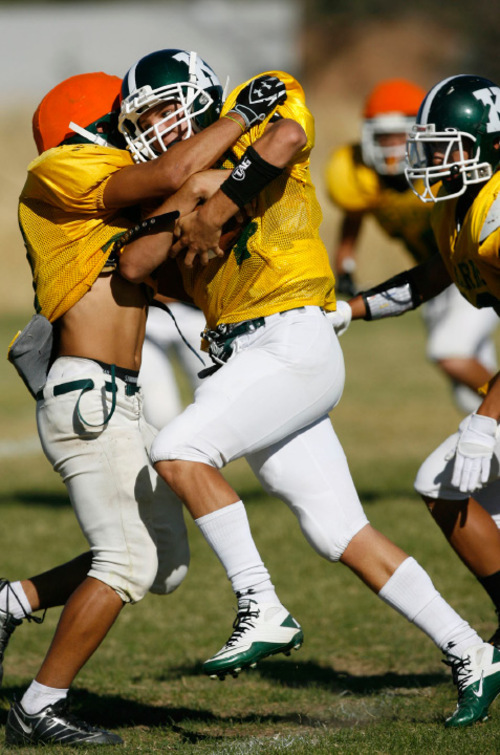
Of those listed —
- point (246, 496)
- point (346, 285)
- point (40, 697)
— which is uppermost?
point (346, 285)

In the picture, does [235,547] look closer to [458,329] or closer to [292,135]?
[292,135]

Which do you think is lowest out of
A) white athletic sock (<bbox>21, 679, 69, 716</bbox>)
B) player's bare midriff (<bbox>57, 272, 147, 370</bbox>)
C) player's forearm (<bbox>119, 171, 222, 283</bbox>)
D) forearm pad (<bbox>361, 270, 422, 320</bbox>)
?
white athletic sock (<bbox>21, 679, 69, 716</bbox>)

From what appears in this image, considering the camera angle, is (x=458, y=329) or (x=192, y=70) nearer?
(x=192, y=70)

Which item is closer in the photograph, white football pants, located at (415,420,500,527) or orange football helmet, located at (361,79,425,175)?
white football pants, located at (415,420,500,527)

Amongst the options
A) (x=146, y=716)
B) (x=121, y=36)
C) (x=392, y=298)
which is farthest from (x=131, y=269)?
(x=121, y=36)

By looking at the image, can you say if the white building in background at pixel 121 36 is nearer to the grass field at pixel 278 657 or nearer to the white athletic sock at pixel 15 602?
the grass field at pixel 278 657

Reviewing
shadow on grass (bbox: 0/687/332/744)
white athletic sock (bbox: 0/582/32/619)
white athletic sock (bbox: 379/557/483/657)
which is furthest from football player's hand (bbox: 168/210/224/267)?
shadow on grass (bbox: 0/687/332/744)

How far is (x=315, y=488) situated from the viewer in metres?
3.44

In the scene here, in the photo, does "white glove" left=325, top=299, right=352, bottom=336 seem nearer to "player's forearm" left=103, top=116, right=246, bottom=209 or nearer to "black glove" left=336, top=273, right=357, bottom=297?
"player's forearm" left=103, top=116, right=246, bottom=209

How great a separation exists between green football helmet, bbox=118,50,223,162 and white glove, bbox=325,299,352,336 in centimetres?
84

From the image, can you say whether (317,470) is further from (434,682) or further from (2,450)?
(2,450)

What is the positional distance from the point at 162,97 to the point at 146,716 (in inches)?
88.7

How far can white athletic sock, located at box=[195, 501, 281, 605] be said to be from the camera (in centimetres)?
327

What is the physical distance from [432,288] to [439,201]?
395 millimetres
